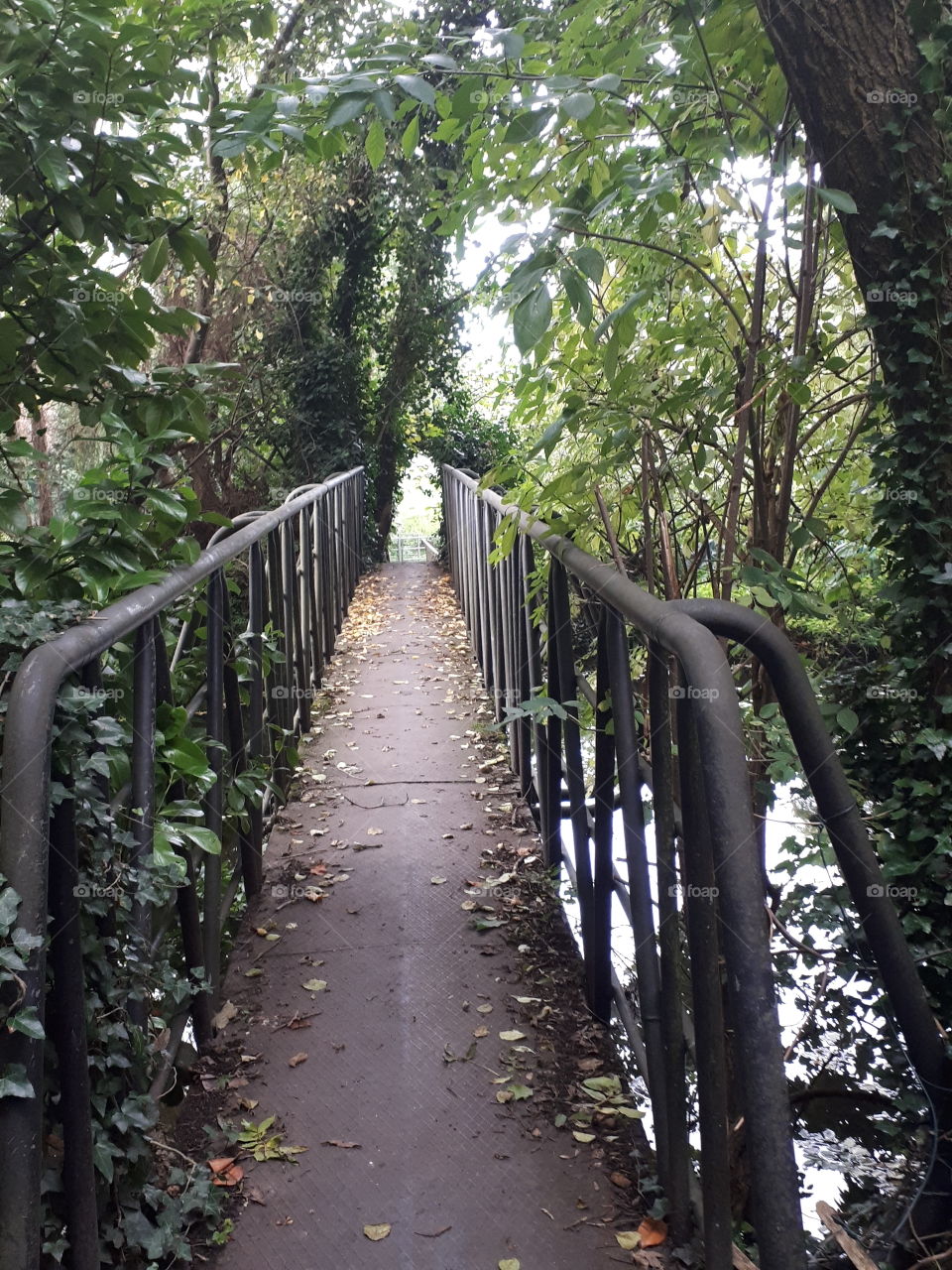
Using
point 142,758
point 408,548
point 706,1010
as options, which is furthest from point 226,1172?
point 408,548

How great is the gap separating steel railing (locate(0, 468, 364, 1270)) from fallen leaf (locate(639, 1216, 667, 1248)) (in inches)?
37.3

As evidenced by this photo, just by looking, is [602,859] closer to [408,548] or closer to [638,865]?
[638,865]

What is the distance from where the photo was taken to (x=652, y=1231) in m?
1.87

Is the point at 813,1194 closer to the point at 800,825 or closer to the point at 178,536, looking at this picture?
the point at 800,825

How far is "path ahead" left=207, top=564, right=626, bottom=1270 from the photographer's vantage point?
1.91 m

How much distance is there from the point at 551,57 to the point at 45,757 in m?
2.46

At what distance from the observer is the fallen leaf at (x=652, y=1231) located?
6.07 ft

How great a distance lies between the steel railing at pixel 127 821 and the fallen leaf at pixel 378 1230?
520 mm

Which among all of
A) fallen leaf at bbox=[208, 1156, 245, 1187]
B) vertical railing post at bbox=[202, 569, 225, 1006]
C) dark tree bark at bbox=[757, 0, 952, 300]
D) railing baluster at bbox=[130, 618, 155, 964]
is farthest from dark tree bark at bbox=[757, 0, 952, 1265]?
vertical railing post at bbox=[202, 569, 225, 1006]

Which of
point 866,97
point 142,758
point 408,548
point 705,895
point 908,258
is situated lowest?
point 408,548

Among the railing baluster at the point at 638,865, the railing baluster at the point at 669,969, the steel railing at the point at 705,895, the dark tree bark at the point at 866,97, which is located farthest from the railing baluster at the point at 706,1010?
the dark tree bark at the point at 866,97

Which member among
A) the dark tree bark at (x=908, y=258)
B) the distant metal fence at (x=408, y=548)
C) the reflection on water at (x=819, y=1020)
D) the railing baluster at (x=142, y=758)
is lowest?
the reflection on water at (x=819, y=1020)

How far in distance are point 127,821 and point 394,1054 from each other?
99 centimetres

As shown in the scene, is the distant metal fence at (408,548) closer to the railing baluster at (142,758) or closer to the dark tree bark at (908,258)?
the dark tree bark at (908,258)
